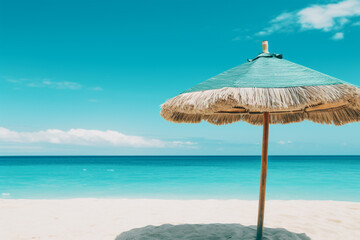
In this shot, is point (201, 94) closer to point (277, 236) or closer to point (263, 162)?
point (263, 162)

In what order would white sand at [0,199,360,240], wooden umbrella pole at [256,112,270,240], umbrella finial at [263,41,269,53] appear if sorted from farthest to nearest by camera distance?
white sand at [0,199,360,240]
umbrella finial at [263,41,269,53]
wooden umbrella pole at [256,112,270,240]

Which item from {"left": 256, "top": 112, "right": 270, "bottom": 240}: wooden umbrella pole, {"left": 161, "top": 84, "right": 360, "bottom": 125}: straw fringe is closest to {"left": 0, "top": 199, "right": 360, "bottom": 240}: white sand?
{"left": 256, "top": 112, "right": 270, "bottom": 240}: wooden umbrella pole

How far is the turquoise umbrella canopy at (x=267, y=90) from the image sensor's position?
2238 millimetres

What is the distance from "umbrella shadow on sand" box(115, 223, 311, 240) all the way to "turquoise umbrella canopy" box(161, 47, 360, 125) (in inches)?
65.0

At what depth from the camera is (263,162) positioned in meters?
3.01

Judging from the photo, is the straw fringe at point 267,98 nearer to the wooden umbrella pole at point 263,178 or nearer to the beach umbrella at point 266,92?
the beach umbrella at point 266,92

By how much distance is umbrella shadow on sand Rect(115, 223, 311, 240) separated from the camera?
337 centimetres

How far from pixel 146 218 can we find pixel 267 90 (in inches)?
128

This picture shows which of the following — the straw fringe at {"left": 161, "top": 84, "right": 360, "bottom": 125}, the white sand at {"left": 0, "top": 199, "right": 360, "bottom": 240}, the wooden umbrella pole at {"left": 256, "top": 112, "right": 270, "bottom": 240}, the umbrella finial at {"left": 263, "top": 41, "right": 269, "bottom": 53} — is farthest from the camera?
the white sand at {"left": 0, "top": 199, "right": 360, "bottom": 240}

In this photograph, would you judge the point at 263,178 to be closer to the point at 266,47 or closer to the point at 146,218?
the point at 266,47

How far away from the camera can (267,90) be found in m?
2.31

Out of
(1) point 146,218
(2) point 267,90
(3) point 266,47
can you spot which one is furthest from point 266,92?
(1) point 146,218

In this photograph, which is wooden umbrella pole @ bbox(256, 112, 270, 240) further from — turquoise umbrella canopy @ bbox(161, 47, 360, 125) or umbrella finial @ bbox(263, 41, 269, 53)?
umbrella finial @ bbox(263, 41, 269, 53)

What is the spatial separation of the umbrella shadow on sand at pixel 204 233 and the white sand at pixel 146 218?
148 mm
